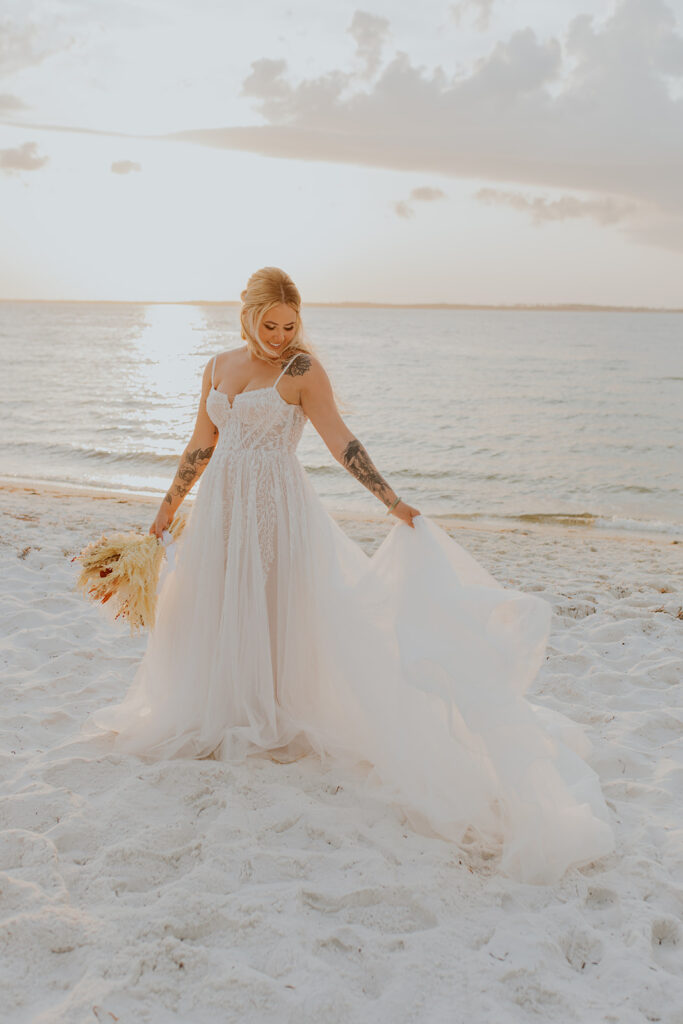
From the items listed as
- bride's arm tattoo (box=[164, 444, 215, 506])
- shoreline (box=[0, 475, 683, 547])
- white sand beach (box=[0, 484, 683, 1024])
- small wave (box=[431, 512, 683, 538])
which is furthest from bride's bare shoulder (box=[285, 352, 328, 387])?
small wave (box=[431, 512, 683, 538])

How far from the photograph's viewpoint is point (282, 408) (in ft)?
11.5

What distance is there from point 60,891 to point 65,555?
4474 mm

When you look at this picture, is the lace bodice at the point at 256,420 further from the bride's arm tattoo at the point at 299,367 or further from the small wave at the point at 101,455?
the small wave at the point at 101,455

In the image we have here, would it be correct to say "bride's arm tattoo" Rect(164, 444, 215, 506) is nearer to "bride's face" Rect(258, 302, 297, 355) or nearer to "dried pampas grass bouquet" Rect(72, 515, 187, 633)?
"dried pampas grass bouquet" Rect(72, 515, 187, 633)

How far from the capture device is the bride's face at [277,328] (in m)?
3.39

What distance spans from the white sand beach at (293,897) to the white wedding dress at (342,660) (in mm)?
147

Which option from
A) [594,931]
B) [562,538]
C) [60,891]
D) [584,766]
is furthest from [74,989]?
[562,538]

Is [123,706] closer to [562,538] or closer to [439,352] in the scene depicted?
[562,538]

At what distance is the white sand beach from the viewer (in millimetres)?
2295

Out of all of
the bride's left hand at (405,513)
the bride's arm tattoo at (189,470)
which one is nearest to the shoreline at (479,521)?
the bride's arm tattoo at (189,470)

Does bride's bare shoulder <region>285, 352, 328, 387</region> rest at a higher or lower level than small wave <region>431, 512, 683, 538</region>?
higher

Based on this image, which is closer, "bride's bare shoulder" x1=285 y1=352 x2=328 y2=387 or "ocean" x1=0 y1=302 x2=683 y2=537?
"bride's bare shoulder" x1=285 y1=352 x2=328 y2=387

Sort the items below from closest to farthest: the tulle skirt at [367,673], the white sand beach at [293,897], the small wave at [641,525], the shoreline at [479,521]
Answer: the white sand beach at [293,897] < the tulle skirt at [367,673] < the shoreline at [479,521] < the small wave at [641,525]

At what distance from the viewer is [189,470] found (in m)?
3.85
